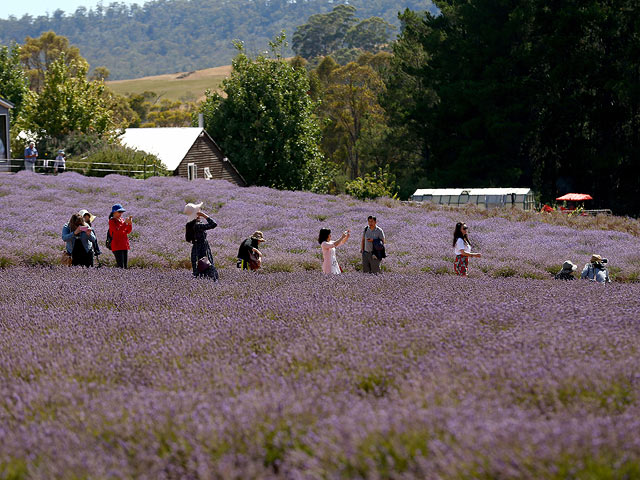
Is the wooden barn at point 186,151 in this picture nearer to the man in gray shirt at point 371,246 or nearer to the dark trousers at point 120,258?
the dark trousers at point 120,258

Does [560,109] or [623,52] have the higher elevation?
[623,52]

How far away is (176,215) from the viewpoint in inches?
933

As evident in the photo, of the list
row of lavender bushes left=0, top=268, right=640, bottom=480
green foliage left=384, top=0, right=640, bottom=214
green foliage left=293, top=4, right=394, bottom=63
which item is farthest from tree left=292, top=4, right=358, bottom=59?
row of lavender bushes left=0, top=268, right=640, bottom=480

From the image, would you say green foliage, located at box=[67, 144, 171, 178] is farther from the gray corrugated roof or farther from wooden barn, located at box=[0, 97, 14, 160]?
the gray corrugated roof

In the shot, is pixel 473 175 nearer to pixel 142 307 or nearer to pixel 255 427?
pixel 142 307

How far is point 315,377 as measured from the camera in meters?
5.10

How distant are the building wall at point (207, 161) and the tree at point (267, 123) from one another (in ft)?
4.19

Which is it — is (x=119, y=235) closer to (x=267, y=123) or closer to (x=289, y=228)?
(x=289, y=228)

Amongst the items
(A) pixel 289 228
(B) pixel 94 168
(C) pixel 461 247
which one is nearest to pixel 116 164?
(B) pixel 94 168

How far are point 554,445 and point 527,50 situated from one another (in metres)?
48.7

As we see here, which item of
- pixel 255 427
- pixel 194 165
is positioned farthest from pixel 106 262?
pixel 194 165

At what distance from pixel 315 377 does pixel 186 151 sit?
→ 151 ft

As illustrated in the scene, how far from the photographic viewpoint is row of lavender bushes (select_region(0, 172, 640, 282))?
17047mm

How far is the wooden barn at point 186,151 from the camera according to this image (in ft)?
164
